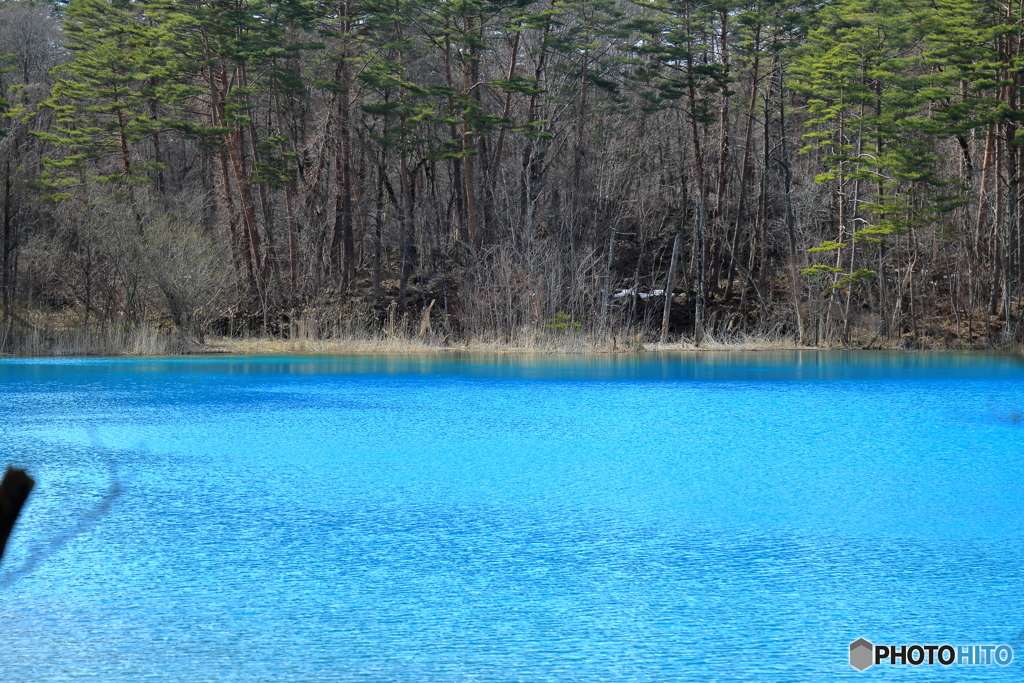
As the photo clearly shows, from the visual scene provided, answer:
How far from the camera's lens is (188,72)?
965 inches

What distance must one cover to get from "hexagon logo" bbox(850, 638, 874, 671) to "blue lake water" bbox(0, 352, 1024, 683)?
36 mm

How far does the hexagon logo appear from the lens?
323cm

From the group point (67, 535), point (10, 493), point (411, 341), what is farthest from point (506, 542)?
point (411, 341)

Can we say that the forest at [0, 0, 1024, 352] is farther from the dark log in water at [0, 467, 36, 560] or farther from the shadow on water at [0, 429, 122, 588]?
the dark log in water at [0, 467, 36, 560]

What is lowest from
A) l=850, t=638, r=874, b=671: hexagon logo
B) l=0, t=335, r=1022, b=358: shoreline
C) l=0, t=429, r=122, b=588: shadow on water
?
l=850, t=638, r=874, b=671: hexagon logo

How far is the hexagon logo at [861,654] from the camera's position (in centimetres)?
323

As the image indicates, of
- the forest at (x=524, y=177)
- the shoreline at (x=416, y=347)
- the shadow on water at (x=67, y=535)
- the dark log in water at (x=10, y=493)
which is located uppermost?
the forest at (x=524, y=177)

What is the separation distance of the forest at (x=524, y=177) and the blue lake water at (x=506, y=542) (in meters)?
11.0

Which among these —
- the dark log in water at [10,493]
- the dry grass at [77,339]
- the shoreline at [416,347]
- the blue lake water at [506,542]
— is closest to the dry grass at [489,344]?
Result: the shoreline at [416,347]

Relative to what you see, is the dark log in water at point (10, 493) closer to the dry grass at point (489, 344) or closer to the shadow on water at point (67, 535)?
the shadow on water at point (67, 535)

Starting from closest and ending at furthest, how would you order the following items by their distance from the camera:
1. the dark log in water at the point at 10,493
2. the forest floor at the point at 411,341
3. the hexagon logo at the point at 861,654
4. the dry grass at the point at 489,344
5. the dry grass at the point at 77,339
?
1. the dark log in water at the point at 10,493
2. the hexagon logo at the point at 861,654
3. the dry grass at the point at 77,339
4. the forest floor at the point at 411,341
5. the dry grass at the point at 489,344

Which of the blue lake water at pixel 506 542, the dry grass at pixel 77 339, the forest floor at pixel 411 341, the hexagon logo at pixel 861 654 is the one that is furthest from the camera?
the forest floor at pixel 411 341

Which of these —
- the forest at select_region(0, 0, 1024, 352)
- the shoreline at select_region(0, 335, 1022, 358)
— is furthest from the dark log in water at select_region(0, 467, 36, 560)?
the forest at select_region(0, 0, 1024, 352)

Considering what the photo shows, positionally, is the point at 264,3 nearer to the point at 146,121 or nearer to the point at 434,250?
the point at 146,121
